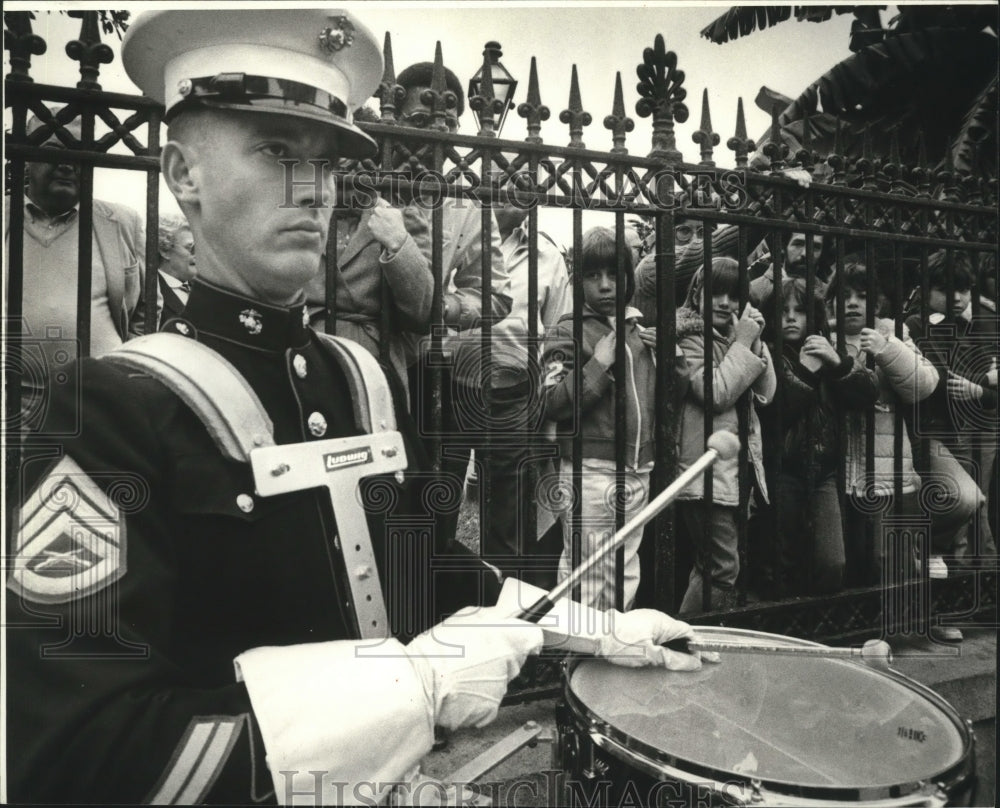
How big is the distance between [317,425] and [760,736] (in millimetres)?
949

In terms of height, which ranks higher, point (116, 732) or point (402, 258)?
point (402, 258)

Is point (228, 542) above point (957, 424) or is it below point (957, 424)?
below

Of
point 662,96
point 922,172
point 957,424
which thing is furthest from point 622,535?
point 922,172

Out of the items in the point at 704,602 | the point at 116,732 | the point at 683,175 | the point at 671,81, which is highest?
the point at 671,81

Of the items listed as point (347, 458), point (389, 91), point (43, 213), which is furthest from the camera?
point (389, 91)

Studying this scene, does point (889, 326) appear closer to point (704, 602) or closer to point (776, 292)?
point (776, 292)

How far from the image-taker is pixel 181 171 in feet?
4.46

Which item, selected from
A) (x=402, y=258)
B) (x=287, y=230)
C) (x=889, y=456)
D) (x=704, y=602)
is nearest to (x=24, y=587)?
(x=287, y=230)

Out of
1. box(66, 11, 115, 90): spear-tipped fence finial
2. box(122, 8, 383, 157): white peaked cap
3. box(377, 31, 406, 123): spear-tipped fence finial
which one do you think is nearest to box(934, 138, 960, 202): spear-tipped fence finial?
box(377, 31, 406, 123): spear-tipped fence finial

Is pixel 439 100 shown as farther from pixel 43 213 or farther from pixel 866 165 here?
pixel 866 165

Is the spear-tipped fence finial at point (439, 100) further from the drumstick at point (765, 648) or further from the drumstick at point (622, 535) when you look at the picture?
the drumstick at point (765, 648)

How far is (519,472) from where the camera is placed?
1871 millimetres

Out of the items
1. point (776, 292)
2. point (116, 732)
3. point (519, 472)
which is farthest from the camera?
point (776, 292)

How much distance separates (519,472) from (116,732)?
3.52 feet
